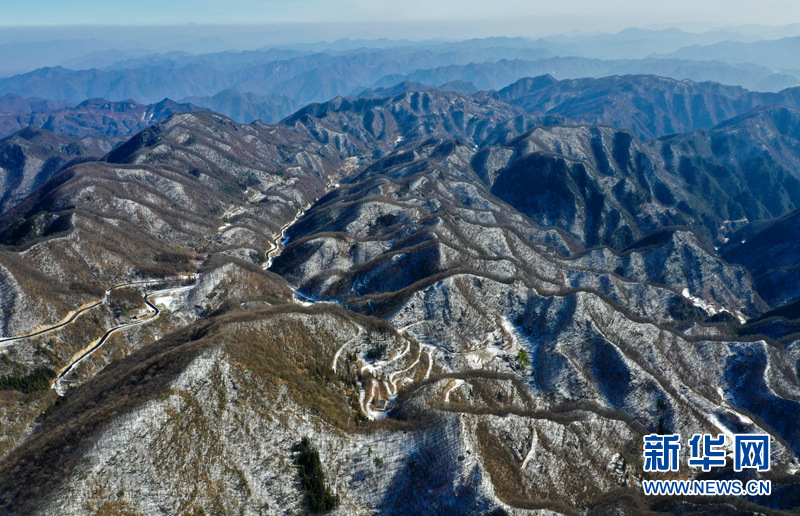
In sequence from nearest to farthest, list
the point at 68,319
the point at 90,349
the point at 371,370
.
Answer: the point at 371,370 → the point at 90,349 → the point at 68,319

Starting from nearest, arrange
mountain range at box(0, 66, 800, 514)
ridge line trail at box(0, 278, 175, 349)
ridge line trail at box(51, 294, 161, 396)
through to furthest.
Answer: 1. mountain range at box(0, 66, 800, 514)
2. ridge line trail at box(51, 294, 161, 396)
3. ridge line trail at box(0, 278, 175, 349)

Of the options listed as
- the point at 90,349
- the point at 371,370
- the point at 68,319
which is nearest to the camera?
the point at 371,370

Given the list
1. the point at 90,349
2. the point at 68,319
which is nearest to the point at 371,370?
the point at 90,349

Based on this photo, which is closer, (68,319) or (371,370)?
(371,370)

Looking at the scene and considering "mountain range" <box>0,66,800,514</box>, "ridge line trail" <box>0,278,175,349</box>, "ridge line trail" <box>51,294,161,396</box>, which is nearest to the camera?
"mountain range" <box>0,66,800,514</box>

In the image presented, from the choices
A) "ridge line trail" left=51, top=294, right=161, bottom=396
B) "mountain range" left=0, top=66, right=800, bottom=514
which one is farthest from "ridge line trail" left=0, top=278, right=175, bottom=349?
"ridge line trail" left=51, top=294, right=161, bottom=396

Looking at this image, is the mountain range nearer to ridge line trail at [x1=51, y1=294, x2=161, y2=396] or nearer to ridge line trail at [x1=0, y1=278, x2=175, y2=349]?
ridge line trail at [x1=51, y1=294, x2=161, y2=396]

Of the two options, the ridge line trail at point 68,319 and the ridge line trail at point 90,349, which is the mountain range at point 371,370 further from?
the ridge line trail at point 68,319

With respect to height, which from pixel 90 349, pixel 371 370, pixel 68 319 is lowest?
pixel 90 349

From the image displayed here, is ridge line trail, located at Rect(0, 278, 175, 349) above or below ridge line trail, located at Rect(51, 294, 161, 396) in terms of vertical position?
above

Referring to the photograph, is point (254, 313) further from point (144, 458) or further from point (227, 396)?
point (144, 458)

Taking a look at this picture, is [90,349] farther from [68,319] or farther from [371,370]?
[371,370]

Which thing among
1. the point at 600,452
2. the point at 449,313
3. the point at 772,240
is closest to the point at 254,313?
the point at 449,313
